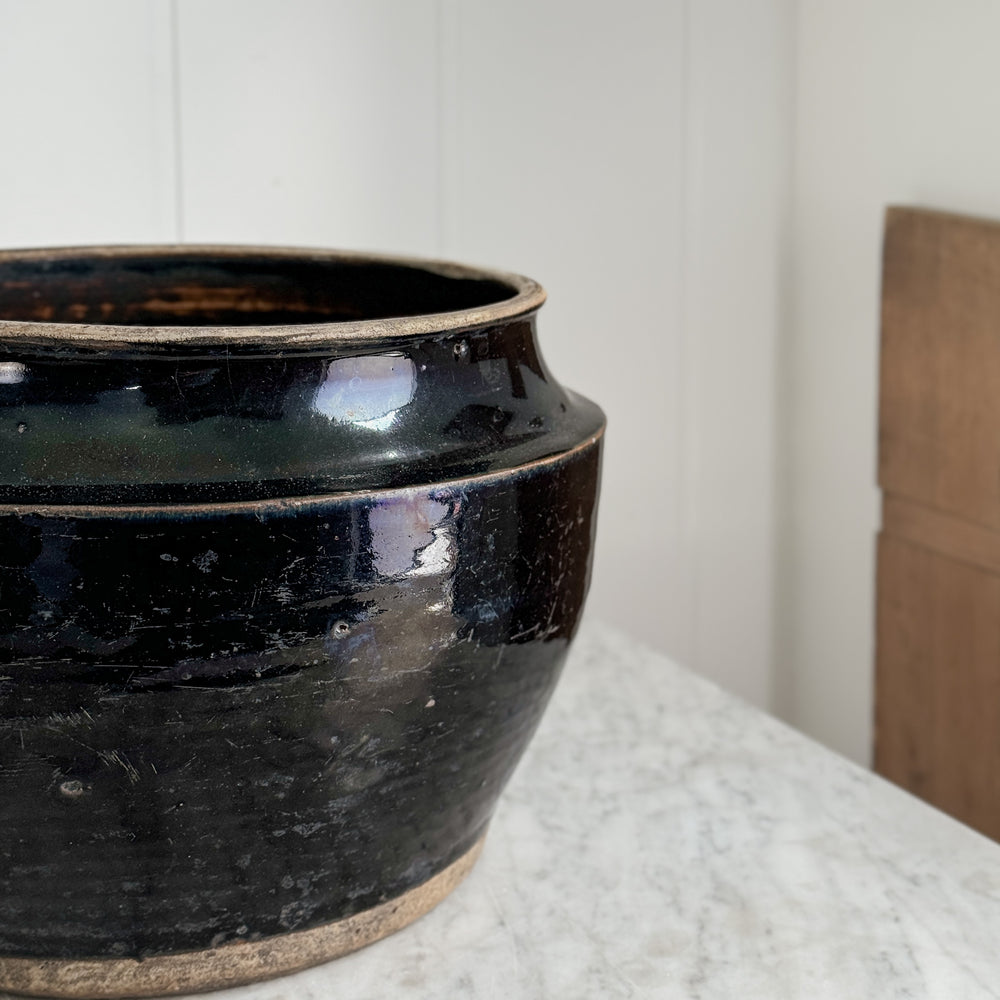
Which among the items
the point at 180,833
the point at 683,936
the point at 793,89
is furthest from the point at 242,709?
the point at 793,89

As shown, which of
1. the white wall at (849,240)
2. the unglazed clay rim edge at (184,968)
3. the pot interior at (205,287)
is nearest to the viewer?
the unglazed clay rim edge at (184,968)

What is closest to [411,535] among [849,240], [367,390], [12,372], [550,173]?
[367,390]

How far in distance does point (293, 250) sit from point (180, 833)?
0.42 m

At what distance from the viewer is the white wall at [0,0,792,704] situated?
122 centimetres

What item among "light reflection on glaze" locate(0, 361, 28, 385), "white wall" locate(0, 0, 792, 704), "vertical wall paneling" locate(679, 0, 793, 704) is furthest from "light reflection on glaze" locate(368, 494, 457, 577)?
"vertical wall paneling" locate(679, 0, 793, 704)

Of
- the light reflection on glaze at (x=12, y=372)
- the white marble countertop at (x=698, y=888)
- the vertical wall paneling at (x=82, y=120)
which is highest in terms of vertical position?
the vertical wall paneling at (x=82, y=120)

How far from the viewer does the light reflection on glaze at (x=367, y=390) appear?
1.94 feet


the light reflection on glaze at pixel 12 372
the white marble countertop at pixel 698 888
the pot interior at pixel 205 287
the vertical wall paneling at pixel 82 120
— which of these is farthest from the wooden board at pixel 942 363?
the light reflection on glaze at pixel 12 372

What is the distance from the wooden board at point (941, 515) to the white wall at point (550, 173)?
257 millimetres

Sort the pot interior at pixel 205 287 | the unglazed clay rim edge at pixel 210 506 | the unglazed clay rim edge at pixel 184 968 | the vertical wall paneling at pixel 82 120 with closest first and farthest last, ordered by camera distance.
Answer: the unglazed clay rim edge at pixel 210 506 < the unglazed clay rim edge at pixel 184 968 < the pot interior at pixel 205 287 < the vertical wall paneling at pixel 82 120

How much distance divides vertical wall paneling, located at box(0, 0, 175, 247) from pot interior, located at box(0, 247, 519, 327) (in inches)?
14.6

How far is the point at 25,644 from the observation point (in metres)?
0.56

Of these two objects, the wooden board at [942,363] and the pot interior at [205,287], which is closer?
the pot interior at [205,287]

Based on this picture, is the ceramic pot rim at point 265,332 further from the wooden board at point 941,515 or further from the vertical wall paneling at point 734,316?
the vertical wall paneling at point 734,316
